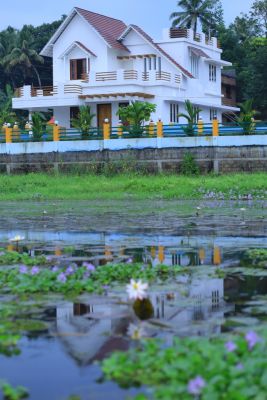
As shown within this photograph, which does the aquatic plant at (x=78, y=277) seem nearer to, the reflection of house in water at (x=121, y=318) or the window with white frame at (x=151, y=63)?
the reflection of house in water at (x=121, y=318)

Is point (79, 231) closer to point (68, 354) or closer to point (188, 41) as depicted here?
point (68, 354)

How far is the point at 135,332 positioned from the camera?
20.0 feet

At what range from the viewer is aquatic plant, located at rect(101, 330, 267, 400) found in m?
4.38

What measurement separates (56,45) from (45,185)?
17996mm

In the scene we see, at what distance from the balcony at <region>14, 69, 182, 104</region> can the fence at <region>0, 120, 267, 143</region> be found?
7.24 m

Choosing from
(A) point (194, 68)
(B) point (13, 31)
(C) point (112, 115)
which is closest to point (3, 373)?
(C) point (112, 115)

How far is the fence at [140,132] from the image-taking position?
92.0 feet

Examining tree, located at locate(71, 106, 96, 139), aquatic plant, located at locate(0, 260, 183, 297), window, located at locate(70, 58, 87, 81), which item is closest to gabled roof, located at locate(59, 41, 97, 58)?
window, located at locate(70, 58, 87, 81)

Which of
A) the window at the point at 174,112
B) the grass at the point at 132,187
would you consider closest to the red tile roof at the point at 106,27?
the window at the point at 174,112

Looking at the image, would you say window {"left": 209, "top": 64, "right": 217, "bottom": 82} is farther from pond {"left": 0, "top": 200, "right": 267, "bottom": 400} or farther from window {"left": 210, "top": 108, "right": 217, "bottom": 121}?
pond {"left": 0, "top": 200, "right": 267, "bottom": 400}

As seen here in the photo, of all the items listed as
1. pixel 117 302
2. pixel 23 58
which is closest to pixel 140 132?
→ pixel 117 302

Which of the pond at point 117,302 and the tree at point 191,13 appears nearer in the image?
the pond at point 117,302

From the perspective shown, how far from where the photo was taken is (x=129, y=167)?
28.8m

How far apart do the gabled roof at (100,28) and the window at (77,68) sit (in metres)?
1.89
